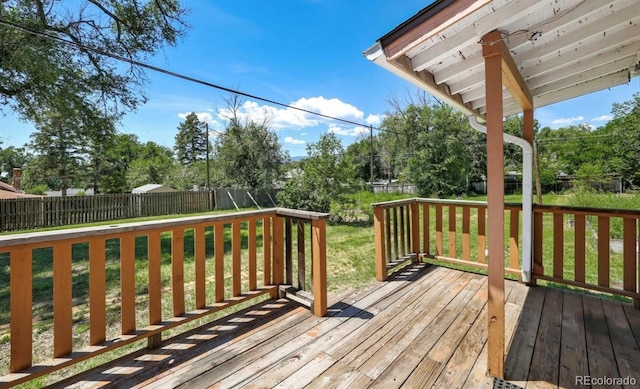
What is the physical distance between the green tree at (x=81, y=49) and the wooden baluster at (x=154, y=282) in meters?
5.43

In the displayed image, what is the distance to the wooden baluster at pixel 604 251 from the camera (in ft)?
8.29

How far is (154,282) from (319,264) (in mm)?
1196

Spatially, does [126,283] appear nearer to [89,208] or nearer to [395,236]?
[395,236]

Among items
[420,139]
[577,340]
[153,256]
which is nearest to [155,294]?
[153,256]

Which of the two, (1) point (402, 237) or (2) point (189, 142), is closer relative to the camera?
(1) point (402, 237)

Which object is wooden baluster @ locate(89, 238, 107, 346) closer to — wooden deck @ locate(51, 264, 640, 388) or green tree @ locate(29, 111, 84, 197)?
wooden deck @ locate(51, 264, 640, 388)

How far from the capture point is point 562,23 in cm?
174

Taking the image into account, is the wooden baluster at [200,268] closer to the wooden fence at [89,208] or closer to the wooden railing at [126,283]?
the wooden railing at [126,283]

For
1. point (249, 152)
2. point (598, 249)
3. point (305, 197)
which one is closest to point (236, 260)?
point (598, 249)

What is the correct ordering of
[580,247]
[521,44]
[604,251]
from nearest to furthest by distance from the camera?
1. [521,44]
2. [604,251]
3. [580,247]

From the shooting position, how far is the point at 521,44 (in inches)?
77.9

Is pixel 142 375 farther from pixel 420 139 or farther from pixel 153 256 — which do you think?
pixel 420 139

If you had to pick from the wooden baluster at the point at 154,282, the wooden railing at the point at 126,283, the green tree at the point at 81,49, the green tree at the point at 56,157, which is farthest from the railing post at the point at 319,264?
the green tree at the point at 56,157

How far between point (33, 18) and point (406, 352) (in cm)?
907
